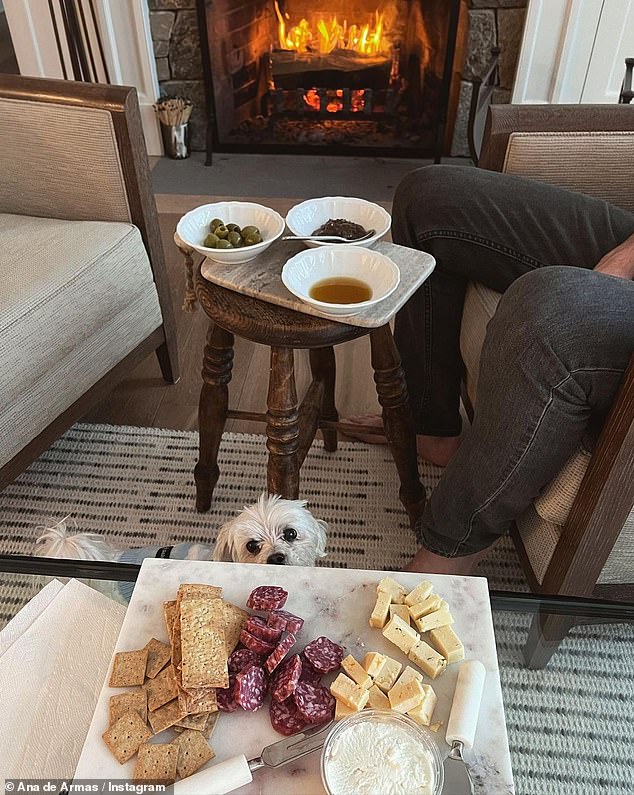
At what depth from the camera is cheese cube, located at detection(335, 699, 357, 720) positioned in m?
0.62

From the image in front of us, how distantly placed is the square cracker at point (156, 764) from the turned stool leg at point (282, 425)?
48 centimetres

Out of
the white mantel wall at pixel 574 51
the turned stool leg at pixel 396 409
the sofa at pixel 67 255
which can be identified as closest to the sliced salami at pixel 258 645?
the turned stool leg at pixel 396 409

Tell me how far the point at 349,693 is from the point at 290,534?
0.30 meters

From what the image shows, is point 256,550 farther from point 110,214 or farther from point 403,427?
point 110,214

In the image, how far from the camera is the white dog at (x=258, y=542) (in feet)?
2.92

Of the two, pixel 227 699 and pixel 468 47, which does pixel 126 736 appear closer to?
pixel 227 699

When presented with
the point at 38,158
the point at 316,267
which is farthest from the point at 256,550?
the point at 38,158

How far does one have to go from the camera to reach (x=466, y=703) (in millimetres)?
617

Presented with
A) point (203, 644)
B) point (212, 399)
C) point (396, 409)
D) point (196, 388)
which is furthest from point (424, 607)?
point (196, 388)

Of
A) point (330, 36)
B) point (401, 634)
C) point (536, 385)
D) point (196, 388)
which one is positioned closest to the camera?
point (401, 634)

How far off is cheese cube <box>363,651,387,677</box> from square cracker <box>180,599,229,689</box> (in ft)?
0.42

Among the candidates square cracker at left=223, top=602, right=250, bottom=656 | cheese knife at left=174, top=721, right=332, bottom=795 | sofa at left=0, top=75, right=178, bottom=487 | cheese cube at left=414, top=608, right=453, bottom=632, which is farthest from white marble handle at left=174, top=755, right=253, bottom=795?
sofa at left=0, top=75, right=178, bottom=487

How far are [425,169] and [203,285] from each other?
45 cm

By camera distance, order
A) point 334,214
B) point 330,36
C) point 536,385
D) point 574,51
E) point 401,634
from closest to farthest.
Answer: point 401,634 < point 536,385 < point 334,214 < point 574,51 < point 330,36
